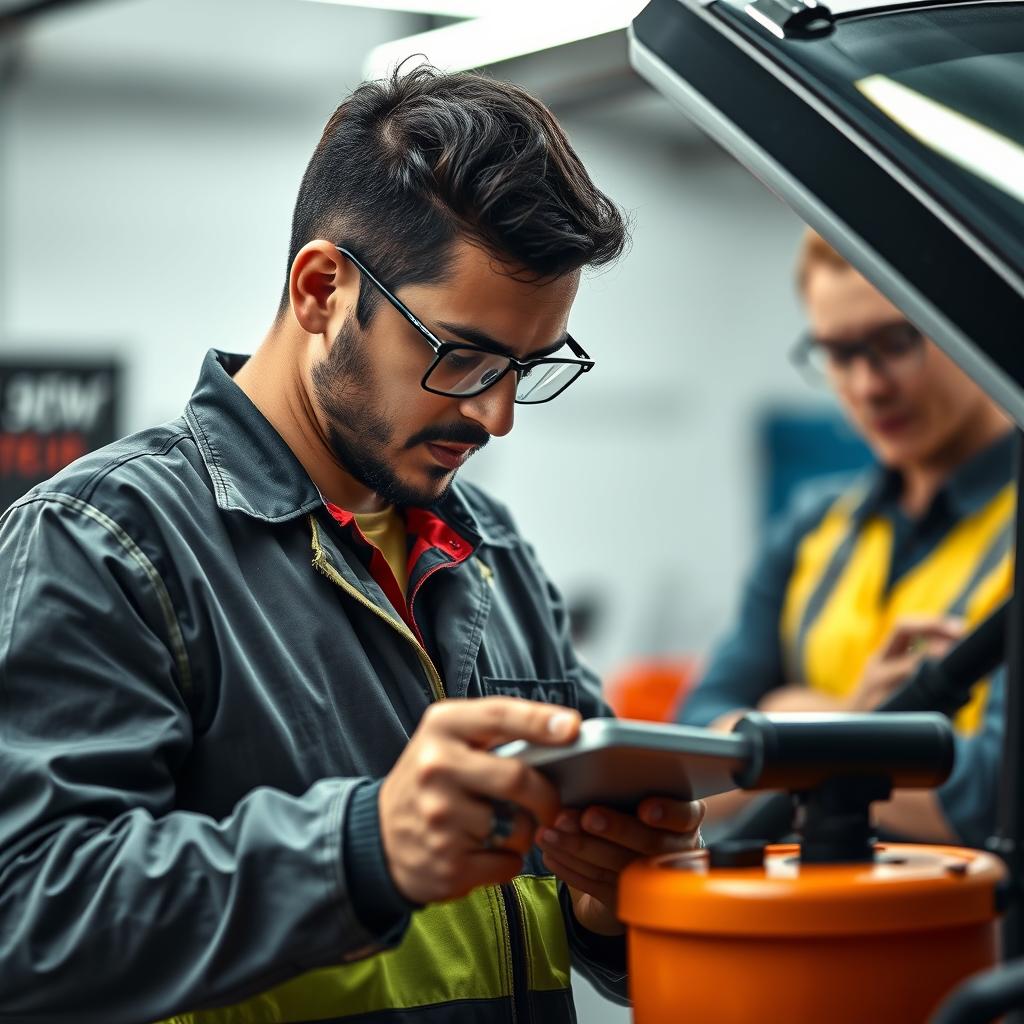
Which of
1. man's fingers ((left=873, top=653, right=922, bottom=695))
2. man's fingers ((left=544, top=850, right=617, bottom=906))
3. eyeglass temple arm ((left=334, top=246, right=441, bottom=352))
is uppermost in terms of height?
eyeglass temple arm ((left=334, top=246, right=441, bottom=352))

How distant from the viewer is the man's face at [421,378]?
4.44 ft

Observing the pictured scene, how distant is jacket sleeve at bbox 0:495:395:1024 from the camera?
3.39ft

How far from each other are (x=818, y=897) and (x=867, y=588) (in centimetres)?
174

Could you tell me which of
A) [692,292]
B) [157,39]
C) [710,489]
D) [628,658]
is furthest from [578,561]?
[157,39]

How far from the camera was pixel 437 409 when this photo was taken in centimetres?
139

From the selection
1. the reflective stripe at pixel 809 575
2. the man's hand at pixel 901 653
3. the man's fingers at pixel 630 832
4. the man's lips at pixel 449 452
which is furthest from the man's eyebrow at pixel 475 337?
the reflective stripe at pixel 809 575

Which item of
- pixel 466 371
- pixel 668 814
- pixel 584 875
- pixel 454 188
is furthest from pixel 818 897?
pixel 454 188

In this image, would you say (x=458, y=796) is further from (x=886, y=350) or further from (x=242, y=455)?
(x=886, y=350)

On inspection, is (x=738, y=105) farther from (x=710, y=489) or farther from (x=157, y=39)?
(x=710, y=489)

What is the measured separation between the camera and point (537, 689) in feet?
5.09

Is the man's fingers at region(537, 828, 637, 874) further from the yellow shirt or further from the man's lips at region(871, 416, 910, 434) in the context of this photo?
the man's lips at region(871, 416, 910, 434)

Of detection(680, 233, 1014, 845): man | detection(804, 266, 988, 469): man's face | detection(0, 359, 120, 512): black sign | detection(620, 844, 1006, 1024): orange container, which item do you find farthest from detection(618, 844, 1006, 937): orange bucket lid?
detection(0, 359, 120, 512): black sign

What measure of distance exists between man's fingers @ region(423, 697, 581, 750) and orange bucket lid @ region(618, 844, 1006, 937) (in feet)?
0.43

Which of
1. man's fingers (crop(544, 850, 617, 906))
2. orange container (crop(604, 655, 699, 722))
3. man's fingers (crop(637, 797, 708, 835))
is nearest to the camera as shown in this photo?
man's fingers (crop(637, 797, 708, 835))
